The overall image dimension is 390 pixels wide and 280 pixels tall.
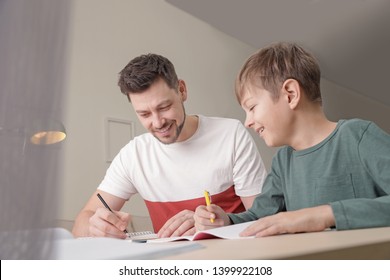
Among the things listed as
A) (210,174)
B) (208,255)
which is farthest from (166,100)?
(208,255)

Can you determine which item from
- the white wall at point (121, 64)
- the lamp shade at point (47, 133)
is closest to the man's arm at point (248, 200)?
the white wall at point (121, 64)

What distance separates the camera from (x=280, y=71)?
1021 millimetres

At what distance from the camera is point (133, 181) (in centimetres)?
142

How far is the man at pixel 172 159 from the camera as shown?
4.33 ft

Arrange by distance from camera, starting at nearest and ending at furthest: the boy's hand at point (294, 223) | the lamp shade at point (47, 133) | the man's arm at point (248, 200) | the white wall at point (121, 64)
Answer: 1. the lamp shade at point (47, 133)
2. the boy's hand at point (294, 223)
3. the man's arm at point (248, 200)
4. the white wall at point (121, 64)

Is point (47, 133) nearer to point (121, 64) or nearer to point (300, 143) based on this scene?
point (300, 143)

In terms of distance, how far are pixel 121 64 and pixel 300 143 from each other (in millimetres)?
1274

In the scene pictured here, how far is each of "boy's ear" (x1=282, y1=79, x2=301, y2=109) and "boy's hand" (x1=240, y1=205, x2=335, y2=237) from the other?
388 millimetres

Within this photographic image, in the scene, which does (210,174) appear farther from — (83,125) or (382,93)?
(382,93)

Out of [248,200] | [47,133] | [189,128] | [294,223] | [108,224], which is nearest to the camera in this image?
[47,133]

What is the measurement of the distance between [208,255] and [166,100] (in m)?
0.98

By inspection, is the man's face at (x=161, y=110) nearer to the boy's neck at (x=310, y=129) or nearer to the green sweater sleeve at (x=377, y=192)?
the boy's neck at (x=310, y=129)

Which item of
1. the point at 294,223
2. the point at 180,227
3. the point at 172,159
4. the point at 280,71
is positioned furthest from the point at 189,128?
the point at 294,223

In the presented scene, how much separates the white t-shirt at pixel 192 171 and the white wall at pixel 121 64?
22cm
